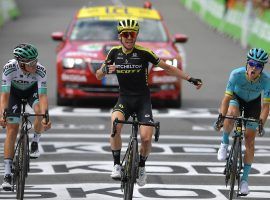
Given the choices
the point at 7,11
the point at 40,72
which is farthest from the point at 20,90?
the point at 7,11

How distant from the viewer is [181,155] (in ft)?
52.6

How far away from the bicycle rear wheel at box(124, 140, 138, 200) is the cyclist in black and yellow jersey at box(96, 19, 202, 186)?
1.24ft

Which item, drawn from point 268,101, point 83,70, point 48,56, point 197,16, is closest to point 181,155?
point 268,101

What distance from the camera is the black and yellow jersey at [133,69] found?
12.1 meters

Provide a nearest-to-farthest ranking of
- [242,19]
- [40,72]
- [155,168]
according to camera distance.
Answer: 1. [40,72]
2. [155,168]
3. [242,19]

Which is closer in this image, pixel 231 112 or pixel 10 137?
pixel 10 137

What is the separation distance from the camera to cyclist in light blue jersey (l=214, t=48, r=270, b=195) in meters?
12.2

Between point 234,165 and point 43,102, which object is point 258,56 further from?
point 43,102

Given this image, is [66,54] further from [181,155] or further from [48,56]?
[48,56]

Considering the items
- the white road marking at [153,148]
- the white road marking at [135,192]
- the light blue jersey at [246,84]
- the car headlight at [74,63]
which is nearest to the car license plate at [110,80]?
the car headlight at [74,63]

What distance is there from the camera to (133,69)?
12.1m

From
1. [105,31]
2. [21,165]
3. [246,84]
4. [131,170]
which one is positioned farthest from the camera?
[105,31]

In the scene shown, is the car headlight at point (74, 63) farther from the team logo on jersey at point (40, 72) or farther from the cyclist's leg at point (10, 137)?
the team logo on jersey at point (40, 72)

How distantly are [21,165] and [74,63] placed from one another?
29.8 feet
